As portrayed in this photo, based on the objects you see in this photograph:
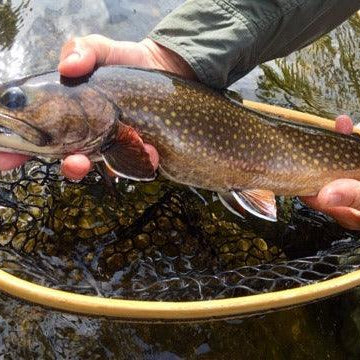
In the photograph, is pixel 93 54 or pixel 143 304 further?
pixel 93 54

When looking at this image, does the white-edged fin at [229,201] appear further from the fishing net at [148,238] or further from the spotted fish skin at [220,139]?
the fishing net at [148,238]

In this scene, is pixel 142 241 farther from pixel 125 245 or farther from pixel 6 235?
pixel 6 235

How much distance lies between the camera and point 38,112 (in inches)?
80.6

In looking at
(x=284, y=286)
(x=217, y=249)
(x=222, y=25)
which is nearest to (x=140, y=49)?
(x=222, y=25)

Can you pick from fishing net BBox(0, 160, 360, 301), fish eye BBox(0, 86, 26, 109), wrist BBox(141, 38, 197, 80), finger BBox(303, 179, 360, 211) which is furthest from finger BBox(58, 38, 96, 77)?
A: finger BBox(303, 179, 360, 211)

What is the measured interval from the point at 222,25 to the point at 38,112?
974 millimetres

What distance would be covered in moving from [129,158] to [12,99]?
1.48 feet

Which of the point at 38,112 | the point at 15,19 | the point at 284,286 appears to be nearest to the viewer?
the point at 38,112

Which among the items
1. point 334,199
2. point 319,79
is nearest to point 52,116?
point 334,199

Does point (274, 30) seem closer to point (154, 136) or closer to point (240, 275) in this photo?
A: point (154, 136)

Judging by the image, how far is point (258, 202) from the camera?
244 cm

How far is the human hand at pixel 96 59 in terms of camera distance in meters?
2.09

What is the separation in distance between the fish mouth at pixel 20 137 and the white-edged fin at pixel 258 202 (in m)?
0.83

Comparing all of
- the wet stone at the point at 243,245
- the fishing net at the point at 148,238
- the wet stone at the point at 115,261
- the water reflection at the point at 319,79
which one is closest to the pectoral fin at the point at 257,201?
the fishing net at the point at 148,238
